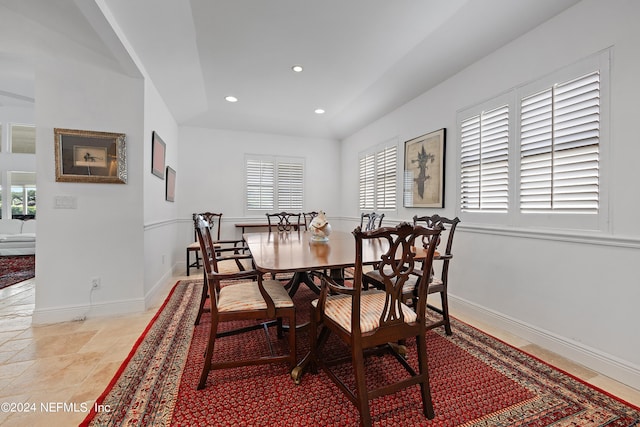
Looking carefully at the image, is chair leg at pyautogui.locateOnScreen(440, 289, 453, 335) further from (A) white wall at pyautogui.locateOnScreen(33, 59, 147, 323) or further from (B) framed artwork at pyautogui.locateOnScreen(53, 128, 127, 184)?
(B) framed artwork at pyautogui.locateOnScreen(53, 128, 127, 184)

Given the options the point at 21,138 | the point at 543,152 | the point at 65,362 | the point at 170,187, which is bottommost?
the point at 65,362

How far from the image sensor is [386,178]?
4211mm

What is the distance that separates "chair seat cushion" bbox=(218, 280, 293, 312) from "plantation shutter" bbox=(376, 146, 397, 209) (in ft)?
8.68

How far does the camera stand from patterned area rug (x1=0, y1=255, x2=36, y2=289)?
3.79 m

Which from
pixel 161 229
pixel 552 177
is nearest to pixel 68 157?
pixel 161 229

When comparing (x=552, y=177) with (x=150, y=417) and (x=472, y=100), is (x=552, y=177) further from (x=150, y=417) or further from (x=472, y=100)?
(x=150, y=417)

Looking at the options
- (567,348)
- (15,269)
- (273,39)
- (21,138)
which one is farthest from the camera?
(21,138)

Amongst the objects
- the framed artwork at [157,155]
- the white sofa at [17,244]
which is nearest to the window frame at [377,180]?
the framed artwork at [157,155]

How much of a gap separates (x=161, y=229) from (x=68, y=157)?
1.36 metres

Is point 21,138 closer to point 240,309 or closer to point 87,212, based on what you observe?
point 87,212

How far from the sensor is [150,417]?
1373 millimetres

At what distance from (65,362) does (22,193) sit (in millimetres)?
7300

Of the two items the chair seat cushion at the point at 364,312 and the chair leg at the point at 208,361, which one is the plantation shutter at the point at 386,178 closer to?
the chair seat cushion at the point at 364,312

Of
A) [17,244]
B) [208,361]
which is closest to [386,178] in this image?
[208,361]
